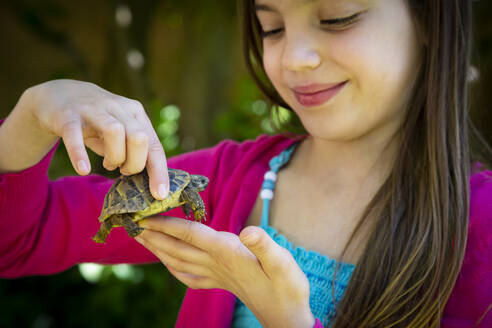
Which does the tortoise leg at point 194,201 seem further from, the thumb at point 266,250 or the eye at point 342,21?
the eye at point 342,21

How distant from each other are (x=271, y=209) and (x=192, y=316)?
573 mm

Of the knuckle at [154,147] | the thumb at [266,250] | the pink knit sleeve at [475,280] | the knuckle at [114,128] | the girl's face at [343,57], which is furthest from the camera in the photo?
the girl's face at [343,57]

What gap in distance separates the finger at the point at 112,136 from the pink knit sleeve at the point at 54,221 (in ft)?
1.83

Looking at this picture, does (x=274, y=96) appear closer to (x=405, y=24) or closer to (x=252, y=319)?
(x=405, y=24)

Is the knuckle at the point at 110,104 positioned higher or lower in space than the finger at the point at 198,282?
higher

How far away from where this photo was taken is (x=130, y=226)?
61.0 inches

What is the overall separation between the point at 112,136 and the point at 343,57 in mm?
885

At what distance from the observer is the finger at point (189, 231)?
1362 millimetres

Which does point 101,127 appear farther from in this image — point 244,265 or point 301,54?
point 301,54

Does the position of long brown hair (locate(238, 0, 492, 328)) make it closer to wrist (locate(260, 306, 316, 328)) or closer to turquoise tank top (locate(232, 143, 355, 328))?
turquoise tank top (locate(232, 143, 355, 328))

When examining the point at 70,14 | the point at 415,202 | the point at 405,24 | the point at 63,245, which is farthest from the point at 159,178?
the point at 70,14

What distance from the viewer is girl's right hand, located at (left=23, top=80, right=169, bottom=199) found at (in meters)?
1.28

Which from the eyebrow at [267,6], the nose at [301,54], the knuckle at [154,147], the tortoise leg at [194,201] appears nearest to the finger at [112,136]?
the knuckle at [154,147]

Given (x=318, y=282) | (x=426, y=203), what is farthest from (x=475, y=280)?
(x=318, y=282)
